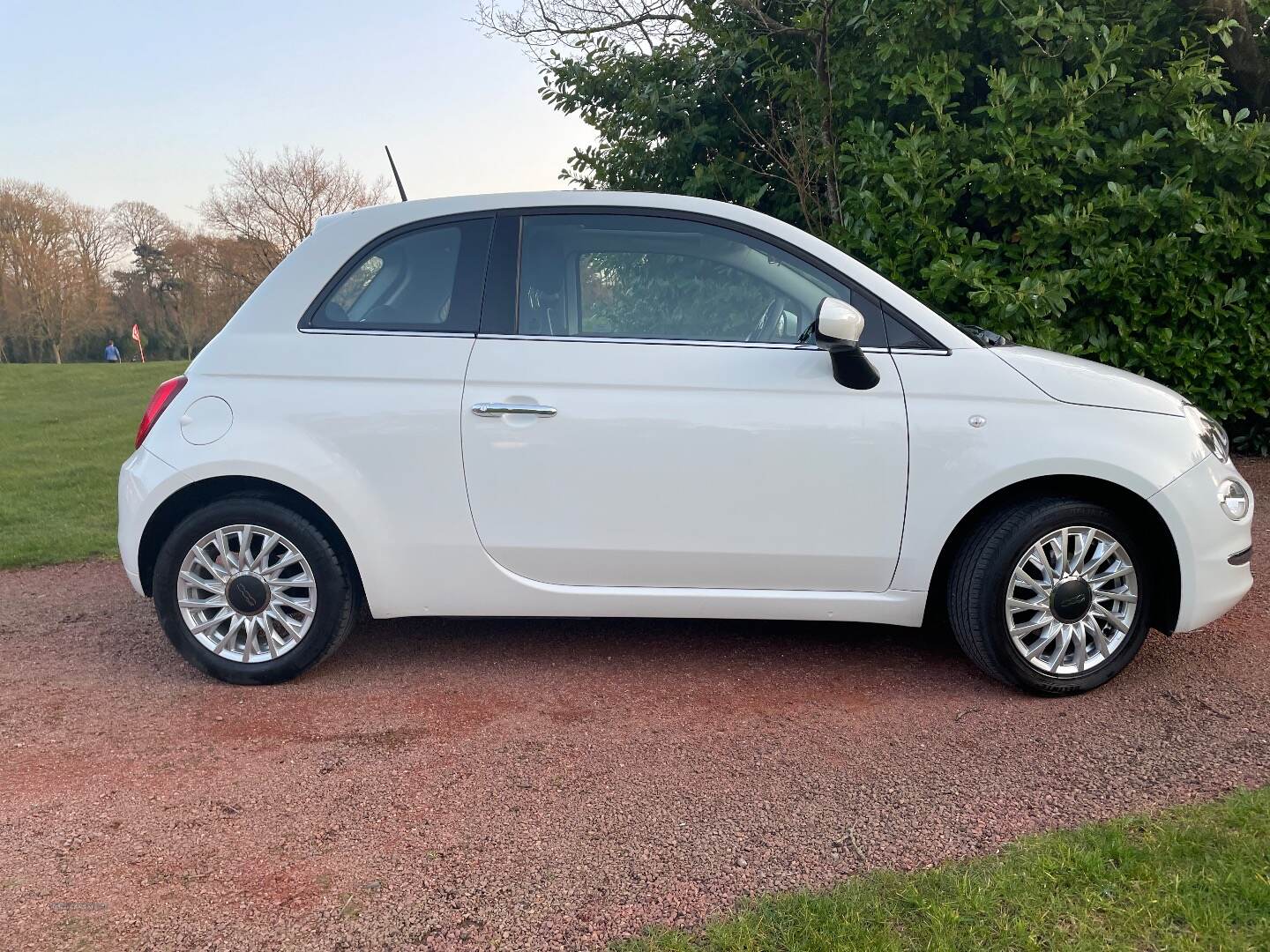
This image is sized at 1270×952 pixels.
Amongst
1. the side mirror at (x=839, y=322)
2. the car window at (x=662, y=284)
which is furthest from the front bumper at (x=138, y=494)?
the side mirror at (x=839, y=322)

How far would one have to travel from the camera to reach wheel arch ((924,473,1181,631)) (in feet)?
11.8

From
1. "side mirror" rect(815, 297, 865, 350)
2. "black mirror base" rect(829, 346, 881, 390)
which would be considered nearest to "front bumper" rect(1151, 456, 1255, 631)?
"black mirror base" rect(829, 346, 881, 390)

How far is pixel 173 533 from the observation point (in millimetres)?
3801

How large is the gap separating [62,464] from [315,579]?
347 inches

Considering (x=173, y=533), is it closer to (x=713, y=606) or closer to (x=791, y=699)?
(x=713, y=606)

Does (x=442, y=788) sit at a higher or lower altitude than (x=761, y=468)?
lower

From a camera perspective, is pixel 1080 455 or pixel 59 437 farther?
pixel 59 437

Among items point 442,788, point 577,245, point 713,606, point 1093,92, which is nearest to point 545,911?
point 442,788

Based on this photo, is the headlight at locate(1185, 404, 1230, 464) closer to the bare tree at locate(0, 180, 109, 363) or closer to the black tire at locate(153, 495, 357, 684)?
the black tire at locate(153, 495, 357, 684)

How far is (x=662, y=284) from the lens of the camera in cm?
379

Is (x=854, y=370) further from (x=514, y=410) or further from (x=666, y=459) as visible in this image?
(x=514, y=410)

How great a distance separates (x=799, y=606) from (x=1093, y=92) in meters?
4.84

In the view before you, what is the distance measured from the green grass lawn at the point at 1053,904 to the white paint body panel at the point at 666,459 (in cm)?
129

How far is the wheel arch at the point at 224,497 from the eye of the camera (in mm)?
3814
